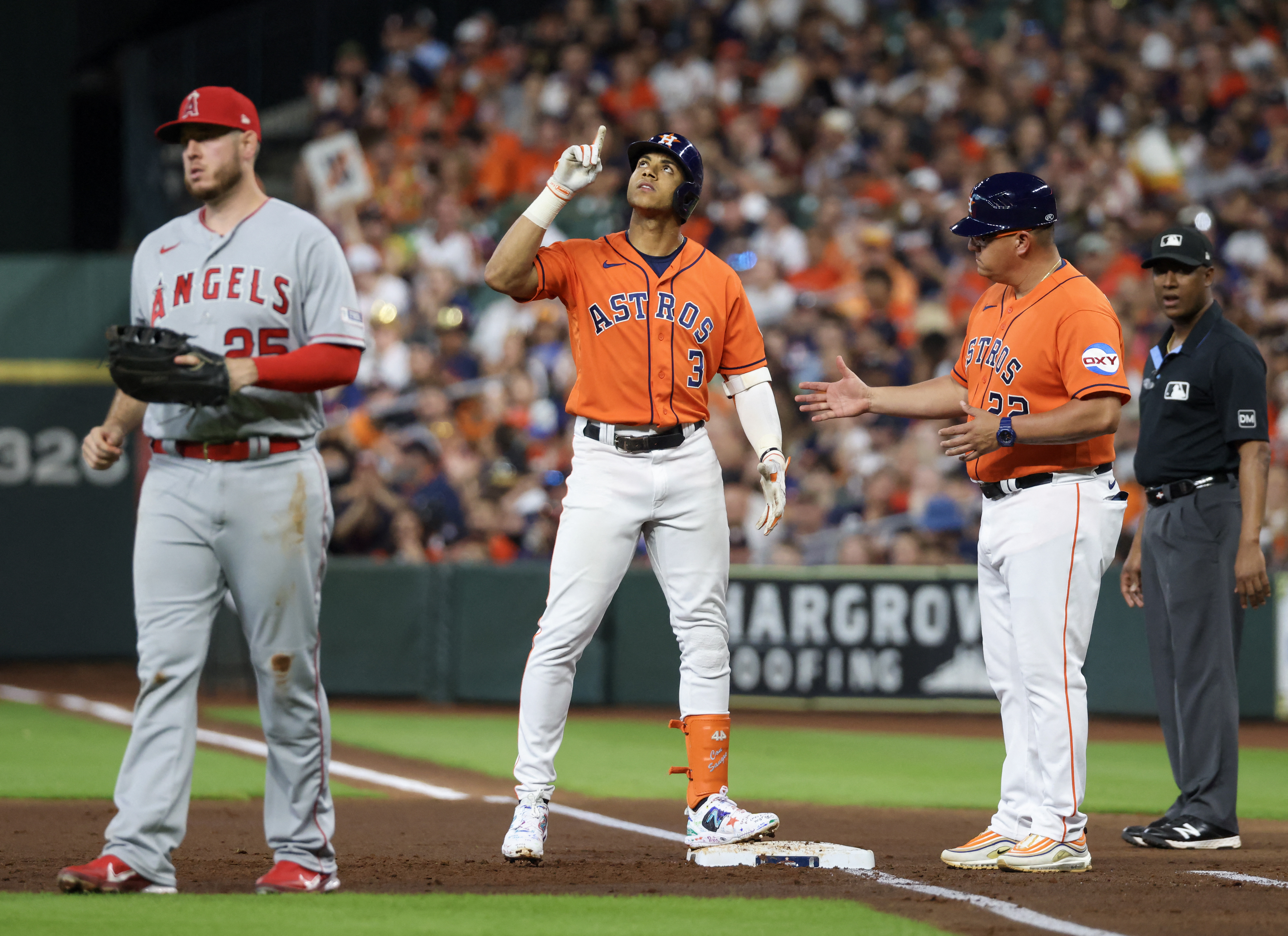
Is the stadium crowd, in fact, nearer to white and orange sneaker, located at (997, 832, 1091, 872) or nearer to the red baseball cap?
white and orange sneaker, located at (997, 832, 1091, 872)

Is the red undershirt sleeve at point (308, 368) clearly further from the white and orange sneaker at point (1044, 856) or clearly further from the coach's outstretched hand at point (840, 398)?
the white and orange sneaker at point (1044, 856)

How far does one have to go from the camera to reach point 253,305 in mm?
4773

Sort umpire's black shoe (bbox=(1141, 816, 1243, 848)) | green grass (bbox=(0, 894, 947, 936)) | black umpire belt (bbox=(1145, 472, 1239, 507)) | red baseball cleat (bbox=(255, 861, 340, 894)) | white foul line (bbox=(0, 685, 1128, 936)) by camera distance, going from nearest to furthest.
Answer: green grass (bbox=(0, 894, 947, 936)), white foul line (bbox=(0, 685, 1128, 936)), red baseball cleat (bbox=(255, 861, 340, 894)), umpire's black shoe (bbox=(1141, 816, 1243, 848)), black umpire belt (bbox=(1145, 472, 1239, 507))

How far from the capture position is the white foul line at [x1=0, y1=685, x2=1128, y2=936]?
177 inches

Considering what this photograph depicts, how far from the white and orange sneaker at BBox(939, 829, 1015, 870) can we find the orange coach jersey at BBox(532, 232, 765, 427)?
175 centimetres

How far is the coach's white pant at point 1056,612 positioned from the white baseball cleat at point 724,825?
887mm

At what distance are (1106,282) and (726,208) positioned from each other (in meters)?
3.66

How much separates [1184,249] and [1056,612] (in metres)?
1.93

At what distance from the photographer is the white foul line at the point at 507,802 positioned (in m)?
4.51

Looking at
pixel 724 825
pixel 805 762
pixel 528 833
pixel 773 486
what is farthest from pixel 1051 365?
pixel 805 762

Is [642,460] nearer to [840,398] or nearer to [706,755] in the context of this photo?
[840,398]

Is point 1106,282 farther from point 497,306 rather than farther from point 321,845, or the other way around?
point 321,845

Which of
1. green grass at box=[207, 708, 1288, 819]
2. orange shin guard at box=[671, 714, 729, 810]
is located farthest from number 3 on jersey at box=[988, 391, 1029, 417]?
green grass at box=[207, 708, 1288, 819]

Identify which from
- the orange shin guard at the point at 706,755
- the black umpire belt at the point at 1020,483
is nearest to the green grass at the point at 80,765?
the orange shin guard at the point at 706,755
